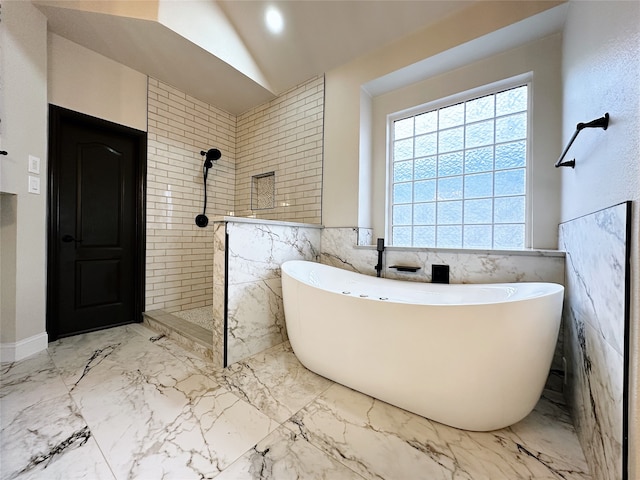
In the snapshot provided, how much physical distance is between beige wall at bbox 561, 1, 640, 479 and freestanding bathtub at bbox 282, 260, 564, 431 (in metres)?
0.32

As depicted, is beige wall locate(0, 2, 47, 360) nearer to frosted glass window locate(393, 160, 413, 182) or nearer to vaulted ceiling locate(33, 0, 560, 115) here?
vaulted ceiling locate(33, 0, 560, 115)

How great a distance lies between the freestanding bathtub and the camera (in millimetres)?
953

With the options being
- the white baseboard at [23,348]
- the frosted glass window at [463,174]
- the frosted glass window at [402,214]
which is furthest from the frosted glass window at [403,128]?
the white baseboard at [23,348]

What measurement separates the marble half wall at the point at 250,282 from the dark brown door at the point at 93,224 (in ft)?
4.67

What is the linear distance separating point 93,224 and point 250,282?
1.69 m

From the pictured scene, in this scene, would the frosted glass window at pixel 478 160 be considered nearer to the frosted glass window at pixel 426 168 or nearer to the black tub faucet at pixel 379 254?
the frosted glass window at pixel 426 168

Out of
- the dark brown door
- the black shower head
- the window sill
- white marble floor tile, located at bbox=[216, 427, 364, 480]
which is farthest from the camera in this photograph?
the black shower head

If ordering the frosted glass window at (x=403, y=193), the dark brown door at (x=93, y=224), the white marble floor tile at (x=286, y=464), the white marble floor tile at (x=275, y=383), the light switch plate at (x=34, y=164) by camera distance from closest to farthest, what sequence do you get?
the white marble floor tile at (x=286, y=464), the white marble floor tile at (x=275, y=383), the light switch plate at (x=34, y=164), the dark brown door at (x=93, y=224), the frosted glass window at (x=403, y=193)

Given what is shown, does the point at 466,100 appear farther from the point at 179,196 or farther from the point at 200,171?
the point at 179,196

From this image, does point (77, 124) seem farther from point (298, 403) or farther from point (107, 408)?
point (298, 403)

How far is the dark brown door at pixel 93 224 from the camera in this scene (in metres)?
1.99

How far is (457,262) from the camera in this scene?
69.0 inches

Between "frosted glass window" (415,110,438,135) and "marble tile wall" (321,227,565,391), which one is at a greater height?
"frosted glass window" (415,110,438,135)

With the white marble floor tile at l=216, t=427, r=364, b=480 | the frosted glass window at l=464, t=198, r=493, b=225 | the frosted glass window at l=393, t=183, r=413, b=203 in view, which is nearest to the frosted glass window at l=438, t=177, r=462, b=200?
the frosted glass window at l=464, t=198, r=493, b=225
